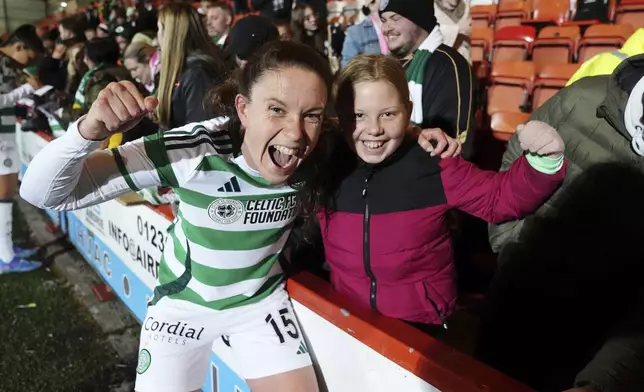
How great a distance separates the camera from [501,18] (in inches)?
294

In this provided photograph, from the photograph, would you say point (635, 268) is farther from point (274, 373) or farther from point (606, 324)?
point (274, 373)

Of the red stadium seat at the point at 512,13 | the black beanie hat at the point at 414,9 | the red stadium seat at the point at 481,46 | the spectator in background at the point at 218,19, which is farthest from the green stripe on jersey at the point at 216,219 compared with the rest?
the red stadium seat at the point at 512,13

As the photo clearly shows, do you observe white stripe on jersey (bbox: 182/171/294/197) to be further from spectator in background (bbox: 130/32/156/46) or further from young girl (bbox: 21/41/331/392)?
spectator in background (bbox: 130/32/156/46)

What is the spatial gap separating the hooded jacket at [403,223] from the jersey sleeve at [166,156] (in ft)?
1.62

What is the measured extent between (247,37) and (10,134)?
10.3 feet

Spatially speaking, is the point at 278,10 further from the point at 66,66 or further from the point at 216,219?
the point at 216,219

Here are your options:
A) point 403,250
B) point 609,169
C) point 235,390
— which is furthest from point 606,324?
point 235,390

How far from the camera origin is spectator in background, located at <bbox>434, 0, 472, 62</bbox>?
4.00 m

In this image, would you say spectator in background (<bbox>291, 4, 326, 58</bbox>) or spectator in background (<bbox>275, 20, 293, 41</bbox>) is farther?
spectator in background (<bbox>291, 4, 326, 58</bbox>)

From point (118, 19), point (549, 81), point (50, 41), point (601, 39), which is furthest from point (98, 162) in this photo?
point (118, 19)

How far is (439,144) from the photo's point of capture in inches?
69.1

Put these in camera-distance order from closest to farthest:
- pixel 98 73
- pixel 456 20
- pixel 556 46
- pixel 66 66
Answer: pixel 98 73, pixel 456 20, pixel 556 46, pixel 66 66

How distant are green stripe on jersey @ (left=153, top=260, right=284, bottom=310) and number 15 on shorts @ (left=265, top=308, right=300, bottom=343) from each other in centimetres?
9

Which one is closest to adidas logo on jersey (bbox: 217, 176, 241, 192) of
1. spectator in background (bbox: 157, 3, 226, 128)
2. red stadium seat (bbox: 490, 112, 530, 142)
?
spectator in background (bbox: 157, 3, 226, 128)
